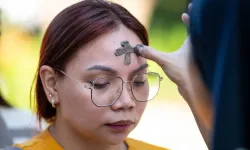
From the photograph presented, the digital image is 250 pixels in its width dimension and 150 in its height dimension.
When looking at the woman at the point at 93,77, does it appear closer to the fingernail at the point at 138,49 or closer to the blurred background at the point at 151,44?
the fingernail at the point at 138,49

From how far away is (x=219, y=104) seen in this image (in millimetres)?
1589

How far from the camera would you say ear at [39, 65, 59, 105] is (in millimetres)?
2811

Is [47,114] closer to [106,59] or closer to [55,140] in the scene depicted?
[55,140]

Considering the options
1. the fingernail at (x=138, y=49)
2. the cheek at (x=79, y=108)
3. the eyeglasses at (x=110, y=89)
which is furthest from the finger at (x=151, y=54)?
the cheek at (x=79, y=108)

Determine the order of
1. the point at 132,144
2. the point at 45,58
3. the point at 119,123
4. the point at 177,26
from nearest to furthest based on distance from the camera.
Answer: the point at 119,123 < the point at 45,58 < the point at 132,144 < the point at 177,26

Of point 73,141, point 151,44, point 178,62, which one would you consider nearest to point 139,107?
point 73,141

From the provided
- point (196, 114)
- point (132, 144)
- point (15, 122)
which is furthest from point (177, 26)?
point (196, 114)

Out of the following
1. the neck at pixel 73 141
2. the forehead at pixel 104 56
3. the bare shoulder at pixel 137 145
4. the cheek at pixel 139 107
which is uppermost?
the forehead at pixel 104 56

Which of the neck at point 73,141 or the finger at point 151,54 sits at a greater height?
the finger at point 151,54

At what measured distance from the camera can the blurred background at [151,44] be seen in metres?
8.21

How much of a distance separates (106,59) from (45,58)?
0.32 metres

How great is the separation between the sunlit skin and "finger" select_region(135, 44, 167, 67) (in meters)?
0.05

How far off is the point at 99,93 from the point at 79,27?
298 millimetres

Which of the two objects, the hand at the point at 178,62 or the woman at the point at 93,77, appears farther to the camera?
the woman at the point at 93,77
